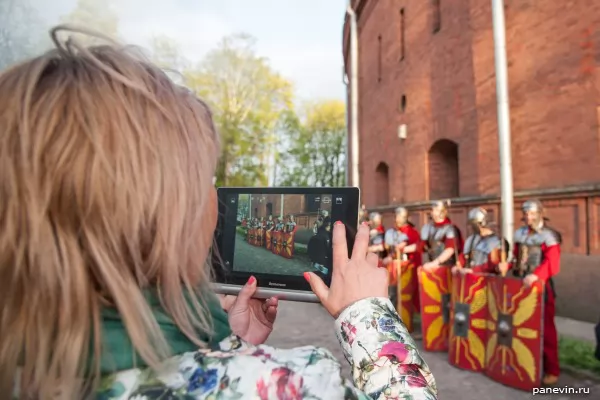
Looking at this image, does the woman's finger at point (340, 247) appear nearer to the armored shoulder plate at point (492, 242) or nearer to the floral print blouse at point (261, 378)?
the floral print blouse at point (261, 378)

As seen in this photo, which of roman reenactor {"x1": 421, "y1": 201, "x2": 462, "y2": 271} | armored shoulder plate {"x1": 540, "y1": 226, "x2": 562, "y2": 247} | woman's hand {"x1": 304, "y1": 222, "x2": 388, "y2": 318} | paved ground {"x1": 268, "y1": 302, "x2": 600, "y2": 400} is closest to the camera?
woman's hand {"x1": 304, "y1": 222, "x2": 388, "y2": 318}

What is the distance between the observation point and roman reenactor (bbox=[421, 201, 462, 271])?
20.7 feet

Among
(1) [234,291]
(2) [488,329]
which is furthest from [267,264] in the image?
(2) [488,329]

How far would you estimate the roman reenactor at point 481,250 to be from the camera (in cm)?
556

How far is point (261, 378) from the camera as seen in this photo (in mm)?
709

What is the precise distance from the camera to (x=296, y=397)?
0.70 meters

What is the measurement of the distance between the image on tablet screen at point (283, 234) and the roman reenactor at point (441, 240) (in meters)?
5.03

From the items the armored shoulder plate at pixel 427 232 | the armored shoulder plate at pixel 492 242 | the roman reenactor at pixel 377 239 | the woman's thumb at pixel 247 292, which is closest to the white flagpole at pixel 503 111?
the armored shoulder plate at pixel 427 232

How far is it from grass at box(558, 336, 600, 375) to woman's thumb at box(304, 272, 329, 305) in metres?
4.80

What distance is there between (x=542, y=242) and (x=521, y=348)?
118cm

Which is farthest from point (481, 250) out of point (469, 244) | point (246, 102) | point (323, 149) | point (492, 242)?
point (323, 149)

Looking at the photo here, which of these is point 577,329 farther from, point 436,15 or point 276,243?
point 436,15

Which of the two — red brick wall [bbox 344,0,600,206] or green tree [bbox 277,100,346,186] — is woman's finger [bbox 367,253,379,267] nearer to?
red brick wall [bbox 344,0,600,206]

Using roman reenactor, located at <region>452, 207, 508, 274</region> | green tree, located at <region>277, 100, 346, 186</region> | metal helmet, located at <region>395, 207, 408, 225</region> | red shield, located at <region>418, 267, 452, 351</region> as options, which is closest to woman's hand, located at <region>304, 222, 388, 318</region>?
roman reenactor, located at <region>452, 207, 508, 274</region>
